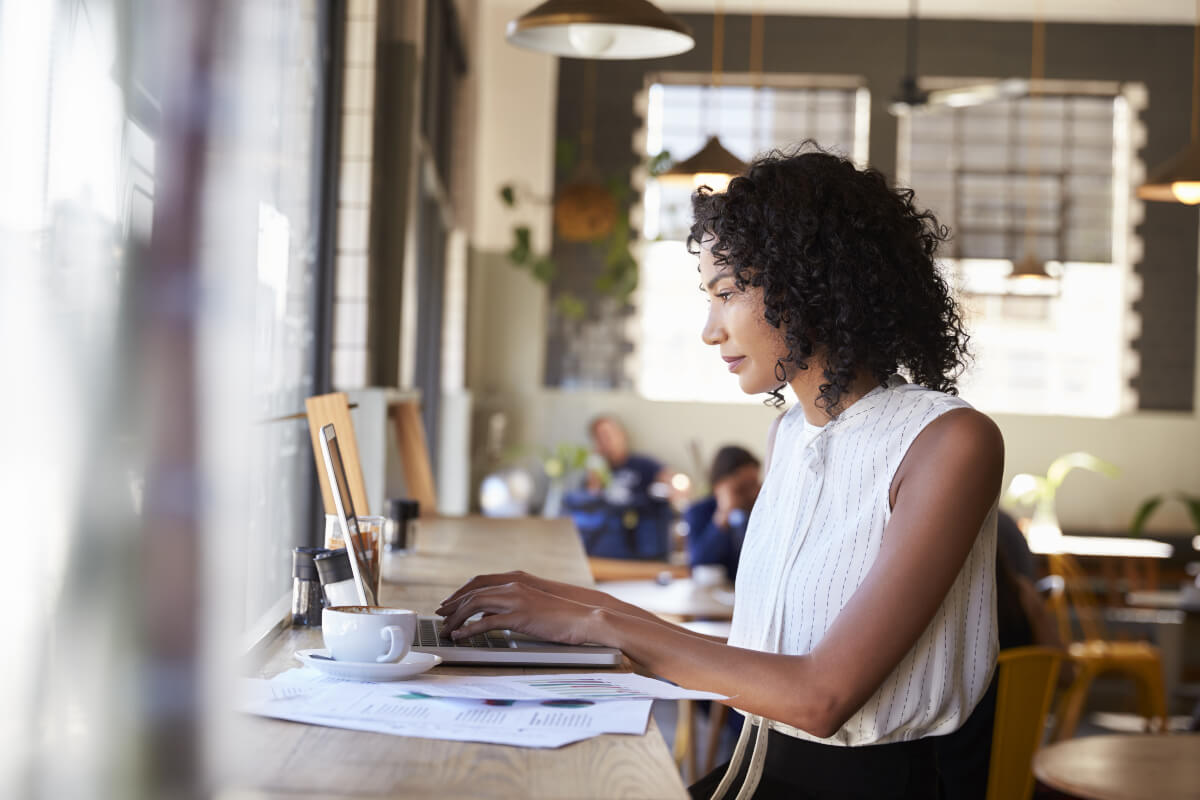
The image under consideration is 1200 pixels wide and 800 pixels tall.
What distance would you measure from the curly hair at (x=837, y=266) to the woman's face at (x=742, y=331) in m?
0.01

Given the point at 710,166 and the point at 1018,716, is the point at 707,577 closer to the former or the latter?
the point at 710,166

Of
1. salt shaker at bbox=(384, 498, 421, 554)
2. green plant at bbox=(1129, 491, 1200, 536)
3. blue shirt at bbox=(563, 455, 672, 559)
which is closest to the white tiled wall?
salt shaker at bbox=(384, 498, 421, 554)

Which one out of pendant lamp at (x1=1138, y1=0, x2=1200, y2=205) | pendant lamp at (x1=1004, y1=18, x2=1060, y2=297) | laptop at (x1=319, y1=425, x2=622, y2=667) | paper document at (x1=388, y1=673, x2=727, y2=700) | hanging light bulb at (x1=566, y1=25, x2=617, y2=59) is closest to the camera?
paper document at (x1=388, y1=673, x2=727, y2=700)

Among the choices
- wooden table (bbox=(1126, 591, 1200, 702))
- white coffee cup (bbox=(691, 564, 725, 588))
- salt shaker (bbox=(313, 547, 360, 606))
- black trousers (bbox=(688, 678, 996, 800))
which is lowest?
wooden table (bbox=(1126, 591, 1200, 702))

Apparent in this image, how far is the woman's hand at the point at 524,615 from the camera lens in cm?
133

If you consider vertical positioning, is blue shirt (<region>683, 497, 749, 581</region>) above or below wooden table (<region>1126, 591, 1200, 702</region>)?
above

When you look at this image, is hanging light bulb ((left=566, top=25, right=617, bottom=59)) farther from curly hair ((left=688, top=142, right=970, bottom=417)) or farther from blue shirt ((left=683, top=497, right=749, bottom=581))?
blue shirt ((left=683, top=497, right=749, bottom=581))

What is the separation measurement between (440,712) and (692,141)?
7452 millimetres

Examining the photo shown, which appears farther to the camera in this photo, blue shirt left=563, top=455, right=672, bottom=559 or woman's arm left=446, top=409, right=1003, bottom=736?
blue shirt left=563, top=455, right=672, bottom=559

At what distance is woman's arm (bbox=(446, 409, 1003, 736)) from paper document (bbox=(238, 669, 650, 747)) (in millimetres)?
192

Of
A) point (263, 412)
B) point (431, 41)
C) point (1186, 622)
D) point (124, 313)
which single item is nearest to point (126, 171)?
point (124, 313)

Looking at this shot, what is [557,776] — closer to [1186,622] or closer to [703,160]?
[703,160]

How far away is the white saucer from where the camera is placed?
1.19m

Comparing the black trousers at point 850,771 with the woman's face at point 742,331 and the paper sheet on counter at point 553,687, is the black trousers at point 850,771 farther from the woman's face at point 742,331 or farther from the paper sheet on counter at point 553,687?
the woman's face at point 742,331
